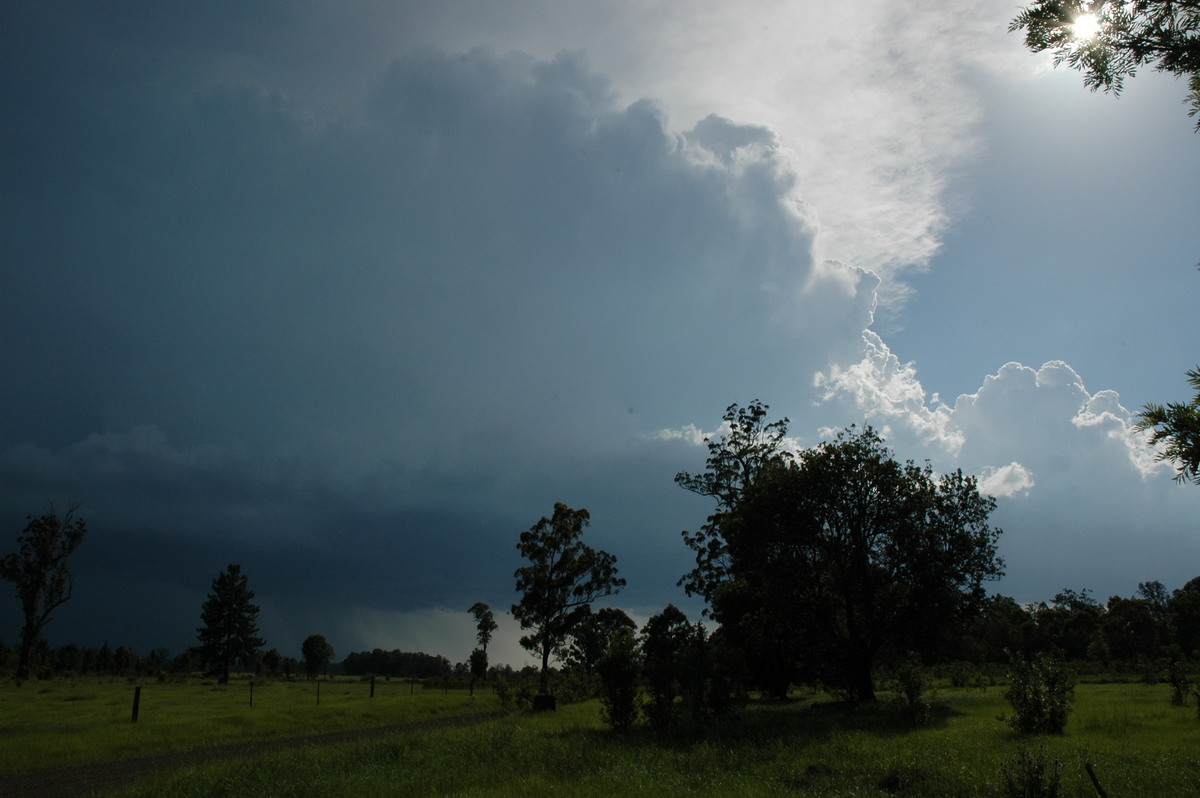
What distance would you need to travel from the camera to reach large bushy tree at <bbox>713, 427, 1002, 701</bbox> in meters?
30.4

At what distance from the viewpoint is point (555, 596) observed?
175ft

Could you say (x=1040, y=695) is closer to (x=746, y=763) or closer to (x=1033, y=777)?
(x=746, y=763)

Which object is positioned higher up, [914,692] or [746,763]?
[914,692]

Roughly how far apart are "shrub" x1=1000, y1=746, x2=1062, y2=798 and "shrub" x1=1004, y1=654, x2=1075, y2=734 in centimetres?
885

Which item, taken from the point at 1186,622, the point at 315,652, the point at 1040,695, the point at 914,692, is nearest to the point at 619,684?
the point at 914,692

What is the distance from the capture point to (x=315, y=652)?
109500 mm

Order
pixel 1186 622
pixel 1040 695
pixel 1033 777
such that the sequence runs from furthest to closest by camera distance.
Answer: pixel 1186 622 → pixel 1040 695 → pixel 1033 777

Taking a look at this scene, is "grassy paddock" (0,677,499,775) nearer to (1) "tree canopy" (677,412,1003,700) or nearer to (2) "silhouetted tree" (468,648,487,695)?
(1) "tree canopy" (677,412,1003,700)

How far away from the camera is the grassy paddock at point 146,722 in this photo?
2062 cm

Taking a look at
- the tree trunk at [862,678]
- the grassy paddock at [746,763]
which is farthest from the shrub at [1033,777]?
the tree trunk at [862,678]

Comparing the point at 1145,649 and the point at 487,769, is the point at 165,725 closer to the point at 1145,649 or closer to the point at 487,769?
the point at 487,769

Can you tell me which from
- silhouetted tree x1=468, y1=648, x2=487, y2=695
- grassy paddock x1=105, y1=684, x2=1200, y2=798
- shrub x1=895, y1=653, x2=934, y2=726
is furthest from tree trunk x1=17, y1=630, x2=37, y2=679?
shrub x1=895, y1=653, x2=934, y2=726

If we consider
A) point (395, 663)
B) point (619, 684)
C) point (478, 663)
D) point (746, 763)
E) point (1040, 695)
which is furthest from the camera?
point (395, 663)

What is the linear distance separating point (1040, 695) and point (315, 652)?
11642cm
